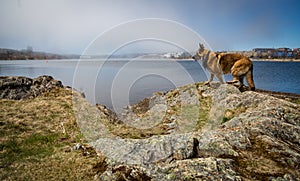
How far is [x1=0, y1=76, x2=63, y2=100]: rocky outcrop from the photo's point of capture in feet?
66.9

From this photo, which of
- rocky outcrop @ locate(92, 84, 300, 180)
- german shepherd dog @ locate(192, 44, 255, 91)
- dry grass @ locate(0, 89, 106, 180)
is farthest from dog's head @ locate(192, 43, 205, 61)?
dry grass @ locate(0, 89, 106, 180)

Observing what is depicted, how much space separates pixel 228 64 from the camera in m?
14.4

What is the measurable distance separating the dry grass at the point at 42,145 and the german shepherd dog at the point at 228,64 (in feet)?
35.6

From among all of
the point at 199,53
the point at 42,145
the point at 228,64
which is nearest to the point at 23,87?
the point at 42,145

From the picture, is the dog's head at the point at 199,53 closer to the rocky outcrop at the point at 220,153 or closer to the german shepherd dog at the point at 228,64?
the german shepherd dog at the point at 228,64

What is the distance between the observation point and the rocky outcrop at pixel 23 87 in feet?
66.9

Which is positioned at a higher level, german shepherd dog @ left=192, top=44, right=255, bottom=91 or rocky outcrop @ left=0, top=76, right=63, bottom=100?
german shepherd dog @ left=192, top=44, right=255, bottom=91

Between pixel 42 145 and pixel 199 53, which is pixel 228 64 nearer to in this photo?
pixel 199 53

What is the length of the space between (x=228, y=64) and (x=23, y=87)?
70.2 ft

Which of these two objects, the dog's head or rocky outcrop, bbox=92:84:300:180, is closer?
rocky outcrop, bbox=92:84:300:180

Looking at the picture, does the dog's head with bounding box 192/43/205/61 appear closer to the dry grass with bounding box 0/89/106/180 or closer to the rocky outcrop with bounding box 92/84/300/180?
the rocky outcrop with bounding box 92/84/300/180

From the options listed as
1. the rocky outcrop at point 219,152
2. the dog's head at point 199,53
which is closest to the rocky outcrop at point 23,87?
the rocky outcrop at point 219,152

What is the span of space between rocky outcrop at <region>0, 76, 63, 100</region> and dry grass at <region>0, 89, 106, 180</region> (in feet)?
9.17

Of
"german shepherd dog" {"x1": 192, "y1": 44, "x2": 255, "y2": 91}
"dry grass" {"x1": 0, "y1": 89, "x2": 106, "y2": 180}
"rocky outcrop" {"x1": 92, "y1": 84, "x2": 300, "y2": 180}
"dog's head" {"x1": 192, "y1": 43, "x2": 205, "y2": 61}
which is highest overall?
"dog's head" {"x1": 192, "y1": 43, "x2": 205, "y2": 61}
